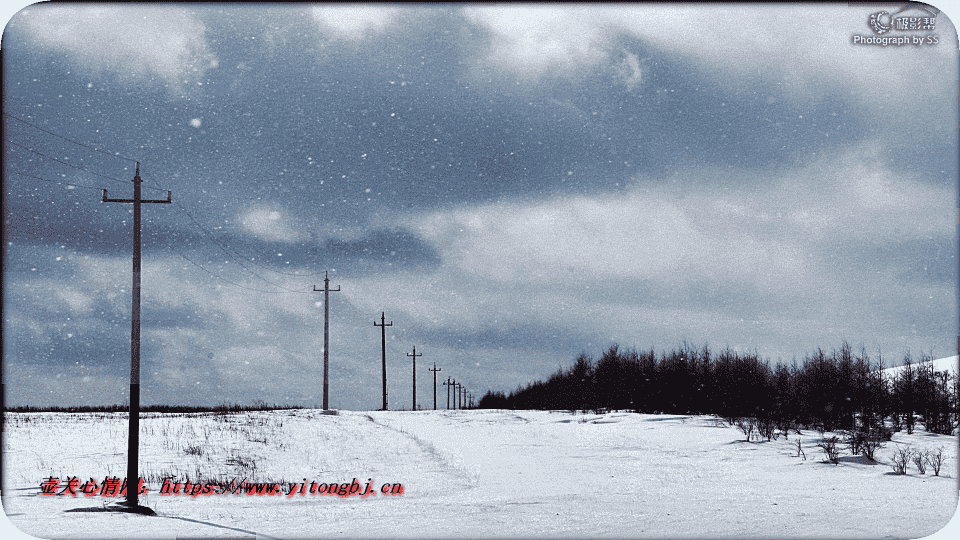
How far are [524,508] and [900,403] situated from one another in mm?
20568

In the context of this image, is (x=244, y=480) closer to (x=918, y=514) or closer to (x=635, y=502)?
(x=635, y=502)

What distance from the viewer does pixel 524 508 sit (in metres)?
11.4

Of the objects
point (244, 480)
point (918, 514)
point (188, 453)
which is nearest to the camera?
point (918, 514)

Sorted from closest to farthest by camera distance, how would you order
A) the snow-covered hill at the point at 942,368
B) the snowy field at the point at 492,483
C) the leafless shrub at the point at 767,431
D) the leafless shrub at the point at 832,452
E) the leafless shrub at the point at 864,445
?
the snowy field at the point at 492,483 < the leafless shrub at the point at 832,452 < the leafless shrub at the point at 864,445 < the leafless shrub at the point at 767,431 < the snow-covered hill at the point at 942,368

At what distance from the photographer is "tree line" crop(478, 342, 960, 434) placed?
83.5ft

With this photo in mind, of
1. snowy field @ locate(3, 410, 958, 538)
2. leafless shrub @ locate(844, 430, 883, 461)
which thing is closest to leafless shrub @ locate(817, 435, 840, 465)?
snowy field @ locate(3, 410, 958, 538)

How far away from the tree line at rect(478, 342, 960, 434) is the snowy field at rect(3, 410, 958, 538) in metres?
2.53

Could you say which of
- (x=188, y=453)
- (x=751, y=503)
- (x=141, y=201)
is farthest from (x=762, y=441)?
(x=141, y=201)

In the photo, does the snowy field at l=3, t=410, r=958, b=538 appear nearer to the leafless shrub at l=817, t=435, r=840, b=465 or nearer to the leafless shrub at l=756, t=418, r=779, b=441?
the leafless shrub at l=817, t=435, r=840, b=465

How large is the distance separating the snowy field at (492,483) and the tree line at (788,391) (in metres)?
2.53

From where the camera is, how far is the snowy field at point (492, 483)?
972 centimetres

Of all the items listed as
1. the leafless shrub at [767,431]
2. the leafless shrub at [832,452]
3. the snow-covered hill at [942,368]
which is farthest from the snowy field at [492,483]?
the snow-covered hill at [942,368]

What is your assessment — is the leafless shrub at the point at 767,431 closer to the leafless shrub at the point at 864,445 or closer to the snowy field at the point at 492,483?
the snowy field at the point at 492,483

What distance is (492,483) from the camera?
14977 millimetres
